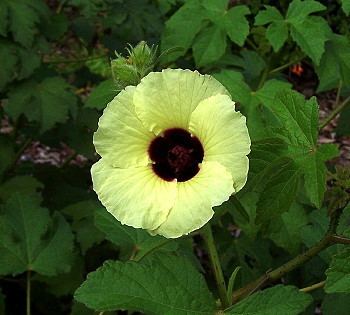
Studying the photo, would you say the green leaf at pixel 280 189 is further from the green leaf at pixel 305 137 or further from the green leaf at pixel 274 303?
the green leaf at pixel 274 303

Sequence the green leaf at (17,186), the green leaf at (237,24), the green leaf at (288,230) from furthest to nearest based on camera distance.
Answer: the green leaf at (17,186), the green leaf at (237,24), the green leaf at (288,230)

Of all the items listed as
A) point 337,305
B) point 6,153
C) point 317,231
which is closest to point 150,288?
point 337,305

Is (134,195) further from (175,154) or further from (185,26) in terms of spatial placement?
(185,26)

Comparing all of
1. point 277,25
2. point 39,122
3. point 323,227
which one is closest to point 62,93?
point 39,122

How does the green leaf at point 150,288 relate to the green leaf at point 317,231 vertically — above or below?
above

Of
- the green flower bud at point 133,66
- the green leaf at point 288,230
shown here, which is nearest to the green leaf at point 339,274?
the green flower bud at point 133,66

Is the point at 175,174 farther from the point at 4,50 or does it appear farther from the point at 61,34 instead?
the point at 61,34
